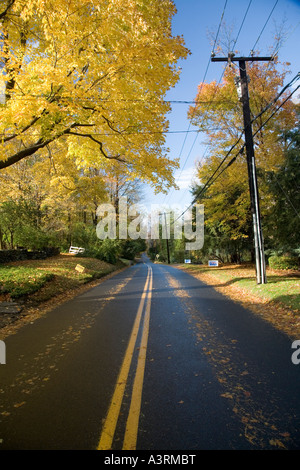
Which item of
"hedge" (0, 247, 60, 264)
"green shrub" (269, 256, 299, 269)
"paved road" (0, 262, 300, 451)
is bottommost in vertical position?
"paved road" (0, 262, 300, 451)

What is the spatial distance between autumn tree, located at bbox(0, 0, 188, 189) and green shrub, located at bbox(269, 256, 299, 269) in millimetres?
13909

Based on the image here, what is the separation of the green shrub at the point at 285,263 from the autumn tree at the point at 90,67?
13909 millimetres

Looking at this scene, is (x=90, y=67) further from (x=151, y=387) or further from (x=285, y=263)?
(x=285, y=263)

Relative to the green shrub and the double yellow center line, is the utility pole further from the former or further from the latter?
the green shrub

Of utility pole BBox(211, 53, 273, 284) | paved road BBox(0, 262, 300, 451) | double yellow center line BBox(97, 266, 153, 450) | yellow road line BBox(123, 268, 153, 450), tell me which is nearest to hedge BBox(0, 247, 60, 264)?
paved road BBox(0, 262, 300, 451)

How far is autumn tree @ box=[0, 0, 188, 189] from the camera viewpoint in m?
6.48

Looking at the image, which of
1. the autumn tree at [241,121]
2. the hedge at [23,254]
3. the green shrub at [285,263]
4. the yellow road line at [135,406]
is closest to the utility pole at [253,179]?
the autumn tree at [241,121]

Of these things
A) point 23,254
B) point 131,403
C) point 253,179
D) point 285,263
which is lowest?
point 131,403

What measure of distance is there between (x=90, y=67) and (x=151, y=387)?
8435 mm

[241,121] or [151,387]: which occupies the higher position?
[241,121]

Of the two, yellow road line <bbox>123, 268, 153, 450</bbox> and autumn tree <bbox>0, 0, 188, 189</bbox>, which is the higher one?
autumn tree <bbox>0, 0, 188, 189</bbox>

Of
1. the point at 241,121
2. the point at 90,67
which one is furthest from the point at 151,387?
the point at 241,121

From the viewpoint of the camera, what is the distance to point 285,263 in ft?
59.9
